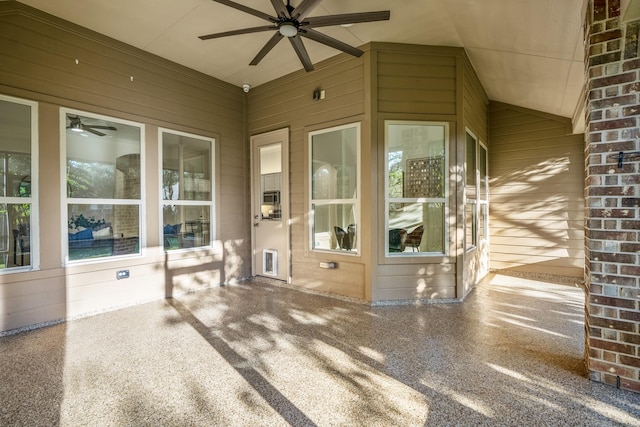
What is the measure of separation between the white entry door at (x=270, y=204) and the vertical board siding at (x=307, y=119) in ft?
0.44

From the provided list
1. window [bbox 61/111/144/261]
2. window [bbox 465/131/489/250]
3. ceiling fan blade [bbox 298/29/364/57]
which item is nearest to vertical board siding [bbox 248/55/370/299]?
ceiling fan blade [bbox 298/29/364/57]

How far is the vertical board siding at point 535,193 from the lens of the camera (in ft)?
17.0

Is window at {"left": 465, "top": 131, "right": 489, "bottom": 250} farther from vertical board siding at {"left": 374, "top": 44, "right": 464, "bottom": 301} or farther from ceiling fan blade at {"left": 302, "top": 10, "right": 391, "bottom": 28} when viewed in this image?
ceiling fan blade at {"left": 302, "top": 10, "right": 391, "bottom": 28}

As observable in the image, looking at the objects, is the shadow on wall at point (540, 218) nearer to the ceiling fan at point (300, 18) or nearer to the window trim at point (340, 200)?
the window trim at point (340, 200)

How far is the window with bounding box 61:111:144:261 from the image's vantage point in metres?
3.54

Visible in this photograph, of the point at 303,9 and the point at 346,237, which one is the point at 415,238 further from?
the point at 303,9

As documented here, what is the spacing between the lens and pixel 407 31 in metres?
3.65

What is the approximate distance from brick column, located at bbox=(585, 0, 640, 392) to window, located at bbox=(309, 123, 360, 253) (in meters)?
2.42

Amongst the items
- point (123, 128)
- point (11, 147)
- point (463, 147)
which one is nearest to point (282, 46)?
point (123, 128)

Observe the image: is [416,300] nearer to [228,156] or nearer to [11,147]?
[228,156]

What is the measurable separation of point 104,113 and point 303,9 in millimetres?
2770

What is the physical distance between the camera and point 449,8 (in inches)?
125

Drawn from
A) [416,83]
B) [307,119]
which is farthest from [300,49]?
[416,83]

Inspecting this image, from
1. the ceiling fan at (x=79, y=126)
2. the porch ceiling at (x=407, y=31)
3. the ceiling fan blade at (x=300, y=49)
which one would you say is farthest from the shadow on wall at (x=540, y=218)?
the ceiling fan at (x=79, y=126)
